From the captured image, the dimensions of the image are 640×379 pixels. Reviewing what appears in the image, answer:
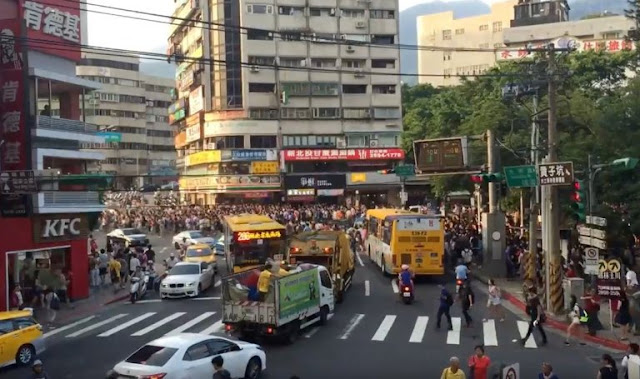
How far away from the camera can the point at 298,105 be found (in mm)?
80062

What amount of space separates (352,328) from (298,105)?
58.0m

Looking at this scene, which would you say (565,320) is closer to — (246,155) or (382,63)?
(246,155)

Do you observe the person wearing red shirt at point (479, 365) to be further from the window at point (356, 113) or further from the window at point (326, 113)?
the window at point (356, 113)

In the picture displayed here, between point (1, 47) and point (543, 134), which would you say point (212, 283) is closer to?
point (1, 47)

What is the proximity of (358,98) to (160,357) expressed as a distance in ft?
226

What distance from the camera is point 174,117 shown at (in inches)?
3888

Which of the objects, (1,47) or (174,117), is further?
(174,117)

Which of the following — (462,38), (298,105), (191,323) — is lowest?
(191,323)

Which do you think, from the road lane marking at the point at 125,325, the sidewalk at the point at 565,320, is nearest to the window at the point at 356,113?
the sidewalk at the point at 565,320

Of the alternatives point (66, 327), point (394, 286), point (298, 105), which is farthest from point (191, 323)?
point (298, 105)

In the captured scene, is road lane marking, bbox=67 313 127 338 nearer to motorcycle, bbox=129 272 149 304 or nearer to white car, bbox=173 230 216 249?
motorcycle, bbox=129 272 149 304

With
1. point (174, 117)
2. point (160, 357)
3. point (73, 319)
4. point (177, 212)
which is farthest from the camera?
point (174, 117)

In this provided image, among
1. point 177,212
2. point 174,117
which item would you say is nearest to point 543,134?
point 177,212

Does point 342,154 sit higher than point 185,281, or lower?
higher
